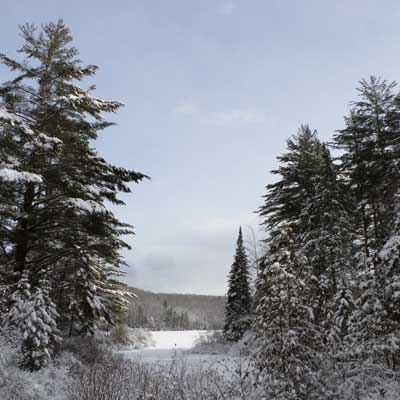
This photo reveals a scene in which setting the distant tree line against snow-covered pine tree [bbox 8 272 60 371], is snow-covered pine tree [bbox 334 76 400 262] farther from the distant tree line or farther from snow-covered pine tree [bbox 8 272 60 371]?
snow-covered pine tree [bbox 8 272 60 371]

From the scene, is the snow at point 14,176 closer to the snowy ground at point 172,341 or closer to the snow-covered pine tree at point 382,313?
the snow-covered pine tree at point 382,313

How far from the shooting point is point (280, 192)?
23.6m

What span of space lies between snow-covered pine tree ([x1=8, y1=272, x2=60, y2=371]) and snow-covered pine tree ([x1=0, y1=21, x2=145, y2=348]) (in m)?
0.97

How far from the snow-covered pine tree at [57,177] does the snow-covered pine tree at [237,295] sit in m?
24.2

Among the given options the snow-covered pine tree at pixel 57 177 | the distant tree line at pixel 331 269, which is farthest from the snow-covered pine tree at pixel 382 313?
the snow-covered pine tree at pixel 57 177

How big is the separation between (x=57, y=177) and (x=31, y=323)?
4607 mm

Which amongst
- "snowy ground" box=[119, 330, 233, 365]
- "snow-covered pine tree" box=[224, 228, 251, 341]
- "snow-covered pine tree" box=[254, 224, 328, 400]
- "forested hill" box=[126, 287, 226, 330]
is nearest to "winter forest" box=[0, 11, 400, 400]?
"snow-covered pine tree" box=[254, 224, 328, 400]

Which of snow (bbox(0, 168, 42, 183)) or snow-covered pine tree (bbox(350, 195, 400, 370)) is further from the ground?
snow (bbox(0, 168, 42, 183))

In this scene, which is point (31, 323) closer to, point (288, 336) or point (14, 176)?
point (14, 176)

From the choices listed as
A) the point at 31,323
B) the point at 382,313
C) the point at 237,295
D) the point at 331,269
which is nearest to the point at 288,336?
the point at 382,313

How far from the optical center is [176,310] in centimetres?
14688

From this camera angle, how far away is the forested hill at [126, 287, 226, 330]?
376 feet

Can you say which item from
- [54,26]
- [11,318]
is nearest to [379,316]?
[11,318]

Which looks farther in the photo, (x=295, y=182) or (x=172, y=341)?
(x=172, y=341)
